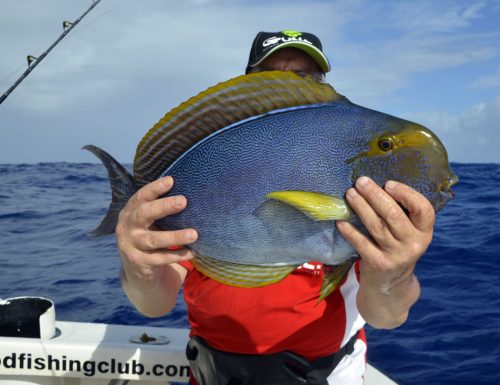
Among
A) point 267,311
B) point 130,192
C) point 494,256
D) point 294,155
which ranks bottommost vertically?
point 494,256

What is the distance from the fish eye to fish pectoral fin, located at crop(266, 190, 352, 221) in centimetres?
20

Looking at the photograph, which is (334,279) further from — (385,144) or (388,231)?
(385,144)

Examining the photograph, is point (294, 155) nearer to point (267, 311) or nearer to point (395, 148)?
point (395, 148)

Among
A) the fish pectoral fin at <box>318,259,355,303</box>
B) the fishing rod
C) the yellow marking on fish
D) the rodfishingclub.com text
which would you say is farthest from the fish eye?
the fishing rod

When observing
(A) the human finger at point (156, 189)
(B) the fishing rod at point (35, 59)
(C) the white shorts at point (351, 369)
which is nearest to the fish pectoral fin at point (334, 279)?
(A) the human finger at point (156, 189)

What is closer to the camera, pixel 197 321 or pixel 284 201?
pixel 284 201

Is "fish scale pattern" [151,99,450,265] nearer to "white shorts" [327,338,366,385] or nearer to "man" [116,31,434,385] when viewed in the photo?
"man" [116,31,434,385]

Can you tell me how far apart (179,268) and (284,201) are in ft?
4.40

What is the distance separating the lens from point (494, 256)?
8539 millimetres

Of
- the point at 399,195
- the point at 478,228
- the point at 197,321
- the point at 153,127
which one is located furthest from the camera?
the point at 478,228

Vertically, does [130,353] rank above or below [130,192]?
below

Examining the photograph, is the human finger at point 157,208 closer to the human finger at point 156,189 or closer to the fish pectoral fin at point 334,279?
the human finger at point 156,189

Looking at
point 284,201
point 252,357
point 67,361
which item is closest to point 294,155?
point 284,201

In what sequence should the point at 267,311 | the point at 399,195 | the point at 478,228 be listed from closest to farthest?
1. the point at 399,195
2. the point at 267,311
3. the point at 478,228
